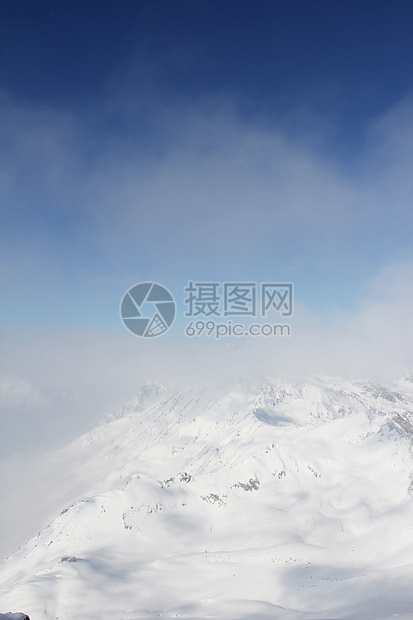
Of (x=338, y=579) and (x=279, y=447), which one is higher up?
(x=279, y=447)

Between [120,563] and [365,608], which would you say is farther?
[120,563]

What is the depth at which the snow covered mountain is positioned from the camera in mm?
61875

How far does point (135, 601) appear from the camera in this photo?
2808 inches

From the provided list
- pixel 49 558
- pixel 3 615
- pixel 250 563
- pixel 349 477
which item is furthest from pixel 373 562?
pixel 49 558

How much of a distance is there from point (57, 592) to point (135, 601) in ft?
55.5

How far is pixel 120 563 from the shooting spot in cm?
9488

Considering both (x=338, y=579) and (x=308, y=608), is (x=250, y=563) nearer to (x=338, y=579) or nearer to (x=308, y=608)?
(x=338, y=579)

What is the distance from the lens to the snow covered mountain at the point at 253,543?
203 feet

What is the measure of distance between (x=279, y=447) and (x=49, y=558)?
87.2m

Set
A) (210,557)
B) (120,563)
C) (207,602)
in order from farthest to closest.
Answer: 1. (120,563)
2. (210,557)
3. (207,602)

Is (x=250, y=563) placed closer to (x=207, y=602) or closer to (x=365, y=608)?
(x=207, y=602)

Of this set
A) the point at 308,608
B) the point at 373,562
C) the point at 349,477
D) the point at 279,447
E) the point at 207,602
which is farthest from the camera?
the point at 279,447

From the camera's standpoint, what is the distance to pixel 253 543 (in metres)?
95.4

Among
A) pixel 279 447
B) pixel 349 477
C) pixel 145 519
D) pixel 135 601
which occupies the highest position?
pixel 279 447
